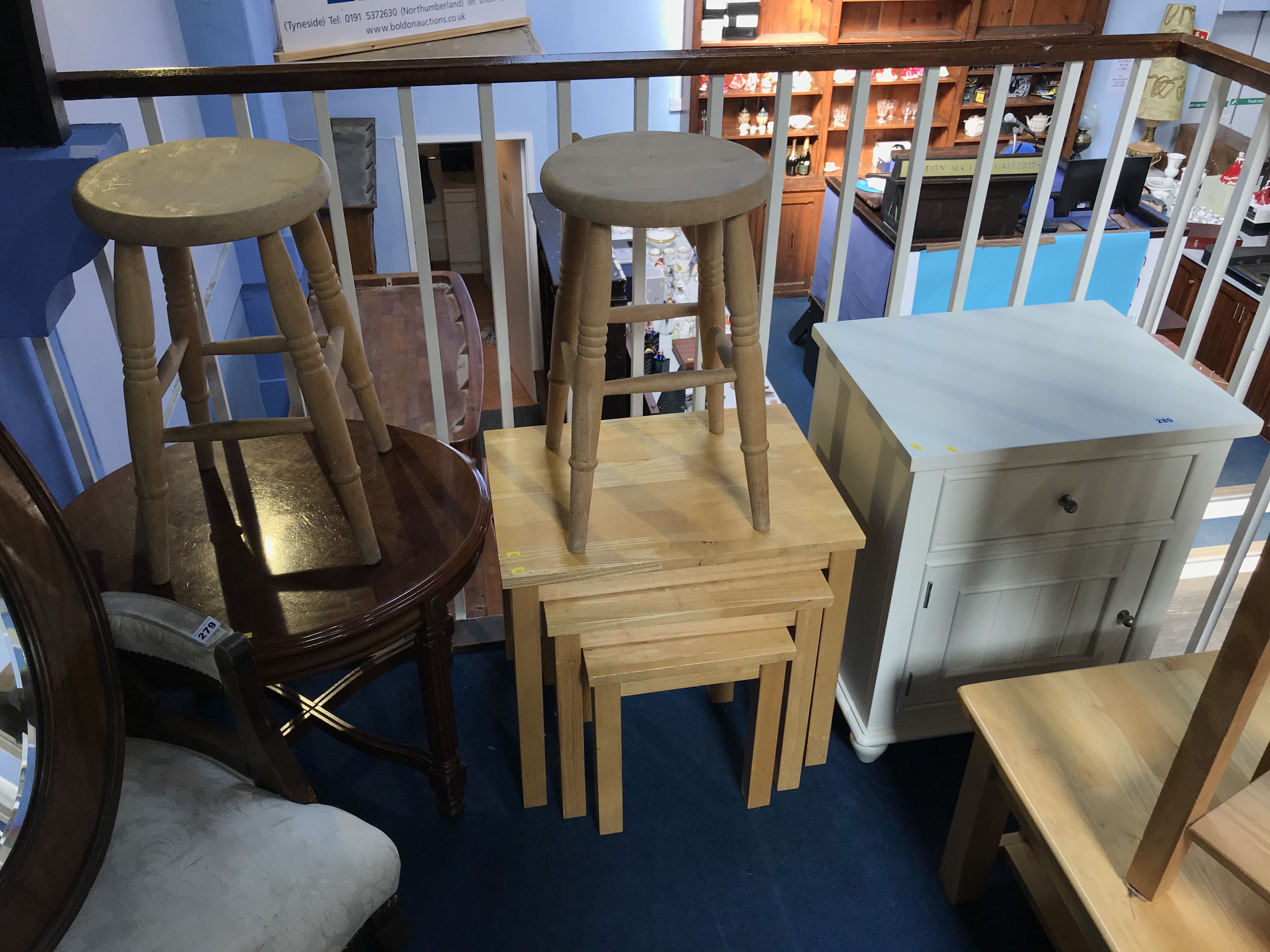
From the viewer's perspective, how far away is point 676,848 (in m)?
1.89

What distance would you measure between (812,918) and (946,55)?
162 cm

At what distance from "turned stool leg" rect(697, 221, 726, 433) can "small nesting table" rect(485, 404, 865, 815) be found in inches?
6.4

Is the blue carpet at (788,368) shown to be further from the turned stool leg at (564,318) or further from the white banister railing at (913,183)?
the turned stool leg at (564,318)

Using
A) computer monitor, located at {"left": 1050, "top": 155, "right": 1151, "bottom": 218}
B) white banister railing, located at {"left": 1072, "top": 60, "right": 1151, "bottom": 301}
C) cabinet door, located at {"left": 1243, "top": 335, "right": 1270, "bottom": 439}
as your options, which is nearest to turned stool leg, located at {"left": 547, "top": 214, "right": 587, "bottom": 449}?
white banister railing, located at {"left": 1072, "top": 60, "right": 1151, "bottom": 301}

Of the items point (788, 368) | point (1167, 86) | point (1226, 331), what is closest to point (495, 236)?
point (788, 368)

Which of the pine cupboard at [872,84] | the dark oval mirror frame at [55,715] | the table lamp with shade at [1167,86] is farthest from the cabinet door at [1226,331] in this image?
the dark oval mirror frame at [55,715]

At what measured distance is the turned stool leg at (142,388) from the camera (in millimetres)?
1292

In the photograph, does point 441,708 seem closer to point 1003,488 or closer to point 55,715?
point 55,715

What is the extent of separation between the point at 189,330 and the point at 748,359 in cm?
90

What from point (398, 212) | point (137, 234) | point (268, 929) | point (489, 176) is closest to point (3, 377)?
point (137, 234)

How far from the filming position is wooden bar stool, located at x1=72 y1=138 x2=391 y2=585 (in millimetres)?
1230

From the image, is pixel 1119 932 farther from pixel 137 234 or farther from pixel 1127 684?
pixel 137 234

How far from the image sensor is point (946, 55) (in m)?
1.82

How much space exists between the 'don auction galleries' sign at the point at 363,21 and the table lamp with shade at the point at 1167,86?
15.3 feet
